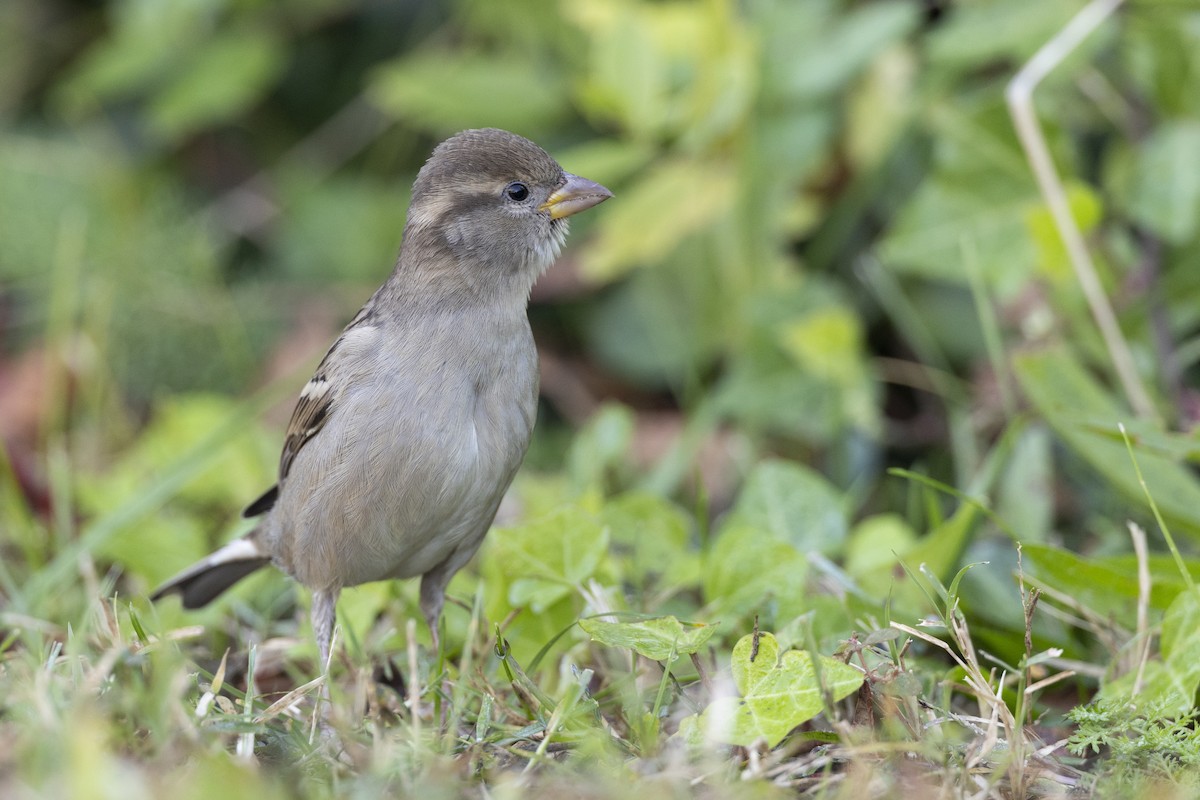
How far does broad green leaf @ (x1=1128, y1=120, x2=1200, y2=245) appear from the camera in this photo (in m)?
4.71

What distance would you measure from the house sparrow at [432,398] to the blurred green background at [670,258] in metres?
0.39

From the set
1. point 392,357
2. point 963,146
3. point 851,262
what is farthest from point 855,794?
point 851,262

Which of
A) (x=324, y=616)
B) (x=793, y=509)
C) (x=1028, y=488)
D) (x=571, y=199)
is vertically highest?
(x=571, y=199)

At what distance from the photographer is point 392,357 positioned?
3725mm

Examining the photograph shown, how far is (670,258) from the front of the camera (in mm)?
6066

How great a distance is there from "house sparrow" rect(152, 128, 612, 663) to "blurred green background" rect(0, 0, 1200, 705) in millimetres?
390

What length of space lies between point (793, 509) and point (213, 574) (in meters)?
1.94

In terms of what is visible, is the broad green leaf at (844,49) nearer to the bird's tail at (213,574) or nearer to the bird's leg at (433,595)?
the bird's leg at (433,595)

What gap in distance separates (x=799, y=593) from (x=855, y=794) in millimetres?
1136

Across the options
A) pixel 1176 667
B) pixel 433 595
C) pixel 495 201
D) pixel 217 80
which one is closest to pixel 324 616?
pixel 433 595

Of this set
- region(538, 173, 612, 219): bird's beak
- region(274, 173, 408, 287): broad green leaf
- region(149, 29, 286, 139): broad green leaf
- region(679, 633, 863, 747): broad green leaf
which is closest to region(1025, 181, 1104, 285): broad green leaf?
region(538, 173, 612, 219): bird's beak

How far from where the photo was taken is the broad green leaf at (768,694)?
2816 mm

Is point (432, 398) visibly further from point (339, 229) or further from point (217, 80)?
point (217, 80)

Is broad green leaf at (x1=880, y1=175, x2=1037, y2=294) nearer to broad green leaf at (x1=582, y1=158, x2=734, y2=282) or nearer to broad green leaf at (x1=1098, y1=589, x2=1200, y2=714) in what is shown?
broad green leaf at (x1=582, y1=158, x2=734, y2=282)
